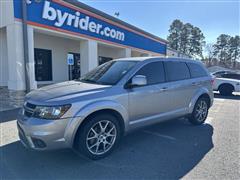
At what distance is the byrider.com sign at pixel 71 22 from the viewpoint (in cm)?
872

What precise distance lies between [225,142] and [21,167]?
4167mm

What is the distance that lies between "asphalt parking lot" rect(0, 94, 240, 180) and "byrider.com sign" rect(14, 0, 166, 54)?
18.6ft

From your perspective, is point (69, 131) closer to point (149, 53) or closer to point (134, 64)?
point (134, 64)

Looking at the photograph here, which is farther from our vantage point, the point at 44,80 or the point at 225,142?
the point at 44,80

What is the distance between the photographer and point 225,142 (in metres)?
4.55

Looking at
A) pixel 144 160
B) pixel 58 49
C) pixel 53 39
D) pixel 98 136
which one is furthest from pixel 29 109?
pixel 58 49

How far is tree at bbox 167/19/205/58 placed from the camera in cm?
5981

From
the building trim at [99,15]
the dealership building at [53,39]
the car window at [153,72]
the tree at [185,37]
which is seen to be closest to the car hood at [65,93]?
the car window at [153,72]

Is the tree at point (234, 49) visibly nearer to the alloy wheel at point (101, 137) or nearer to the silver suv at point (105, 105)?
the silver suv at point (105, 105)

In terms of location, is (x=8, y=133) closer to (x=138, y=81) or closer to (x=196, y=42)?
(x=138, y=81)

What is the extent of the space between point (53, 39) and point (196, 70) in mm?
9998

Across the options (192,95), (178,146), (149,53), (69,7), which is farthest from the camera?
(149,53)

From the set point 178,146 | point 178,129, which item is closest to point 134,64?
point 178,146

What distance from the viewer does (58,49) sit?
44.2 feet
